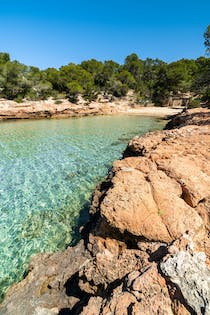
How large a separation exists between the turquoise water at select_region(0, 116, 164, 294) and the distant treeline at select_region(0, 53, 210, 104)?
2373 cm

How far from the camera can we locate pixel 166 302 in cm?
212

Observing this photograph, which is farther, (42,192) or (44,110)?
(44,110)

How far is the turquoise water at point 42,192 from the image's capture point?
5328 mm

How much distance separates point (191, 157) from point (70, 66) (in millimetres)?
51402

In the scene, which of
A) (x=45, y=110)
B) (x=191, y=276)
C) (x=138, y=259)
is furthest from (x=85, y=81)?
(x=191, y=276)

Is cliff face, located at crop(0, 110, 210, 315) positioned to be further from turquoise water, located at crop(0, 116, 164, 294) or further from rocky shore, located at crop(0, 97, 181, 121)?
rocky shore, located at crop(0, 97, 181, 121)

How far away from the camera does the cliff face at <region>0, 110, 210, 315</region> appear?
2.19 m

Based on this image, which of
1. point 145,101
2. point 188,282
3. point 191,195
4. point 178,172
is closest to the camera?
point 188,282

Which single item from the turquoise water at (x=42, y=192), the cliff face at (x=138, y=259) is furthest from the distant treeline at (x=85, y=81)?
the cliff face at (x=138, y=259)

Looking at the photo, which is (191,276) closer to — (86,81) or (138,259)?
(138,259)

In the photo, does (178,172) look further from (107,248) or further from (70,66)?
(70,66)

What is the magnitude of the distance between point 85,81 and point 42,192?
43.4 m

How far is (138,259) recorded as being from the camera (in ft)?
10.4

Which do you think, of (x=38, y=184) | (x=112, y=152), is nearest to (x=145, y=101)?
(x=112, y=152)
